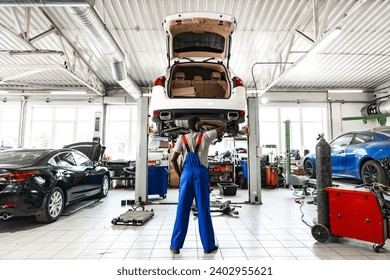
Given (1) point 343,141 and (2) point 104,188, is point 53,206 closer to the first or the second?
(2) point 104,188

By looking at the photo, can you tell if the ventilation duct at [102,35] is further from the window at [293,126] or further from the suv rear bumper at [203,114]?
the window at [293,126]

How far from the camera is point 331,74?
8.73 m

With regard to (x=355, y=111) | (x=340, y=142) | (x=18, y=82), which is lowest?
(x=340, y=142)

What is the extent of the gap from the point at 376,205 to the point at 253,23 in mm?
4617

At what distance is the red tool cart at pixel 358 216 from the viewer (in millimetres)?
2434

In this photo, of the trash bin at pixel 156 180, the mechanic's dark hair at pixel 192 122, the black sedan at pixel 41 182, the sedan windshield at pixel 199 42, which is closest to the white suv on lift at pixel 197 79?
the sedan windshield at pixel 199 42

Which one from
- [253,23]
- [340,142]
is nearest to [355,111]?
[340,142]

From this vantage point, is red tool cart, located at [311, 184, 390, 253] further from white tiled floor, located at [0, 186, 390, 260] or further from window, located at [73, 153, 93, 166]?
window, located at [73, 153, 93, 166]

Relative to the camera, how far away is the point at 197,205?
7.95ft

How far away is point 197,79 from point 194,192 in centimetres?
206

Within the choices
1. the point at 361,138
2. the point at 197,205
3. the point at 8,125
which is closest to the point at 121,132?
the point at 8,125

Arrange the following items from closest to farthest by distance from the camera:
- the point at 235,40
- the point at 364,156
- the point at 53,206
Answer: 1. the point at 53,206
2. the point at 364,156
3. the point at 235,40

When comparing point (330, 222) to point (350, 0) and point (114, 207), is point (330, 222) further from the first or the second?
point (350, 0)

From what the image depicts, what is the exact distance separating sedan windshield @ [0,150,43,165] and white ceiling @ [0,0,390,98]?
2.31 meters
